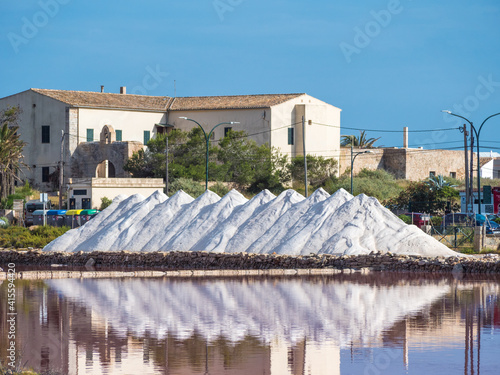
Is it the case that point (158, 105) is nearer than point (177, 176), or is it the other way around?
point (177, 176)

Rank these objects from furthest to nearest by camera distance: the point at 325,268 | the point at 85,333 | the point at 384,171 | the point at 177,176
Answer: the point at 384,171, the point at 177,176, the point at 325,268, the point at 85,333

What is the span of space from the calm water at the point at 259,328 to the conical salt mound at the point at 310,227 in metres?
6.48

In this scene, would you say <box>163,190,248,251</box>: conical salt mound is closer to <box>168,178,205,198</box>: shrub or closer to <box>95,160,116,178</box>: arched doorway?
<box>168,178,205,198</box>: shrub

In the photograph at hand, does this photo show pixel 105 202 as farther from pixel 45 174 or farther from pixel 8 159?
pixel 45 174

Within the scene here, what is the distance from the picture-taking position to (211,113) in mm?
A: 64750

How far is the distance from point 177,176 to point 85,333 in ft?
150

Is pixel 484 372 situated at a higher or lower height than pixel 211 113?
lower

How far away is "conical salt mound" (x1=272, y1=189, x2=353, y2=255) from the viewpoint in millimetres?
28141

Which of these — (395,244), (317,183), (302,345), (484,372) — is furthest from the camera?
(317,183)

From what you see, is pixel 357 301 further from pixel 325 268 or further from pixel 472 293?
pixel 325 268

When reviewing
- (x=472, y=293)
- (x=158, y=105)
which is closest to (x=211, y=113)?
(x=158, y=105)

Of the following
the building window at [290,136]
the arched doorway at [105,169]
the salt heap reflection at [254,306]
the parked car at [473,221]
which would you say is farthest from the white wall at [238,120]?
the salt heap reflection at [254,306]

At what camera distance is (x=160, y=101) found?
67.7 m

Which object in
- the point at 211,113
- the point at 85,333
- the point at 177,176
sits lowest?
the point at 85,333
